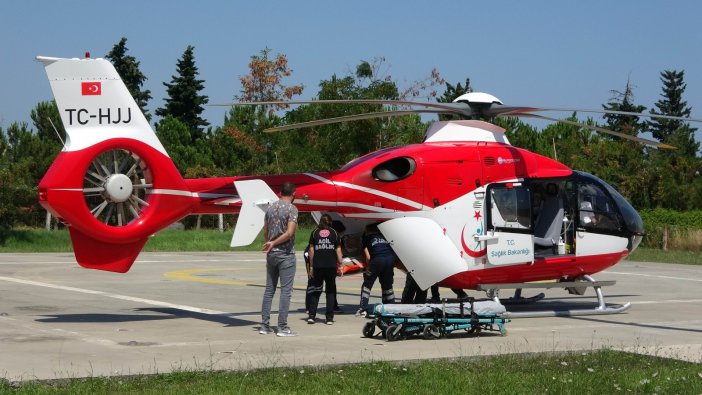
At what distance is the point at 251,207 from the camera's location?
14.5 meters

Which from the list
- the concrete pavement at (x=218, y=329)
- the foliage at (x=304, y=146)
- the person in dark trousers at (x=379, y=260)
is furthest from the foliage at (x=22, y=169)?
the person in dark trousers at (x=379, y=260)

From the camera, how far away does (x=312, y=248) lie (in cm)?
1529

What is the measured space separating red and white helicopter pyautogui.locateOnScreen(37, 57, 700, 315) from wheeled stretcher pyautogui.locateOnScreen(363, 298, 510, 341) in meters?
1.77

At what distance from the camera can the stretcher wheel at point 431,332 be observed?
13.3 meters

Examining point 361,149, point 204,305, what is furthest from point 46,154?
point 204,305

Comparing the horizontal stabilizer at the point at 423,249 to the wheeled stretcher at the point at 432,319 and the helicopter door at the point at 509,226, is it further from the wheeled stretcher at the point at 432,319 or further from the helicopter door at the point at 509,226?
the wheeled stretcher at the point at 432,319

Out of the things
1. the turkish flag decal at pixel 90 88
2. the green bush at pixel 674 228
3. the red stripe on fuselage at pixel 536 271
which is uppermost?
the turkish flag decal at pixel 90 88

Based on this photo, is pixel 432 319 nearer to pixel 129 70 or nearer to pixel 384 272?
pixel 384 272

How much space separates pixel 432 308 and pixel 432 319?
210 millimetres

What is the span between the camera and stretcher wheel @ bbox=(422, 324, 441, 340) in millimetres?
13281

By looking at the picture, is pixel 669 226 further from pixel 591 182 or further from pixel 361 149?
pixel 591 182

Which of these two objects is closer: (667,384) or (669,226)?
(667,384)

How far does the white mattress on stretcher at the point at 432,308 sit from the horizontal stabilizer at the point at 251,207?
85.7 inches

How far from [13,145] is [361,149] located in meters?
17.4
